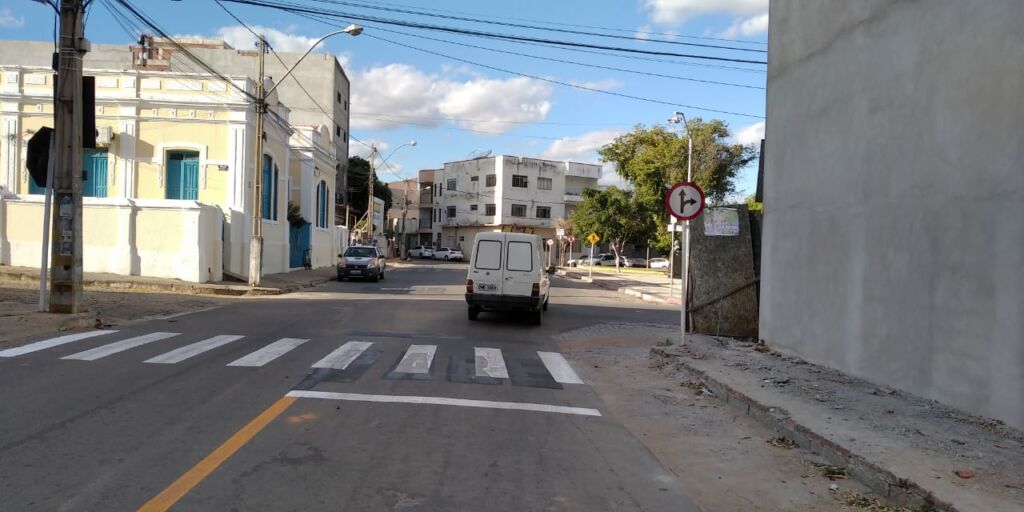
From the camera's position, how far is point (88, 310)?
13.9m

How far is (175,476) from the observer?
479 centimetres

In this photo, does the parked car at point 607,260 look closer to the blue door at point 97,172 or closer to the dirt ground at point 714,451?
the blue door at point 97,172

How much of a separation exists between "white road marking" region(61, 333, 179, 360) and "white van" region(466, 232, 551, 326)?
6.51 metres

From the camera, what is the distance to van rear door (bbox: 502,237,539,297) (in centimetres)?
1595

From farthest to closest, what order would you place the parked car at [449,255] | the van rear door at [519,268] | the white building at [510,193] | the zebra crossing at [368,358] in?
the white building at [510,193] < the parked car at [449,255] < the van rear door at [519,268] < the zebra crossing at [368,358]

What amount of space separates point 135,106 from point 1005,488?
2942 cm

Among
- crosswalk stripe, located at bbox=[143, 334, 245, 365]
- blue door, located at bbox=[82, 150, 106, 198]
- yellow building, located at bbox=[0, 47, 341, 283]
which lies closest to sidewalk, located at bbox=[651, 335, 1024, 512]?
crosswalk stripe, located at bbox=[143, 334, 245, 365]

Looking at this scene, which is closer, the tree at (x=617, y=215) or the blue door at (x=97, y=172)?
the blue door at (x=97, y=172)

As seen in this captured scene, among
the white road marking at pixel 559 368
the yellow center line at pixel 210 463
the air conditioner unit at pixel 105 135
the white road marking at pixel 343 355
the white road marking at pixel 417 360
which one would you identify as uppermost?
the air conditioner unit at pixel 105 135

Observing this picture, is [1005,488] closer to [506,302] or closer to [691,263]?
[691,263]

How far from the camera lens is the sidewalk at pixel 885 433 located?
483 cm

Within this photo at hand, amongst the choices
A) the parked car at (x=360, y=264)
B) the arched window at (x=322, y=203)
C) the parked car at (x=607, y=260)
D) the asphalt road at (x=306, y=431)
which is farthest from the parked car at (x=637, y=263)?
the asphalt road at (x=306, y=431)

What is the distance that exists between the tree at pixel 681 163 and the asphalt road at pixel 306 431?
113 feet

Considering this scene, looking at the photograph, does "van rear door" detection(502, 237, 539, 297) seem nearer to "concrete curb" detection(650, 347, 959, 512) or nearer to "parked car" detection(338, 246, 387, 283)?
"concrete curb" detection(650, 347, 959, 512)
